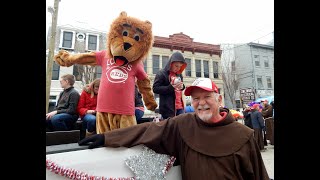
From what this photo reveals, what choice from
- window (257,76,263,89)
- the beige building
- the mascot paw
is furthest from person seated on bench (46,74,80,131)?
window (257,76,263,89)

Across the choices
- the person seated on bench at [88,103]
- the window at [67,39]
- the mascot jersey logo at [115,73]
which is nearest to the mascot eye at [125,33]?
the mascot jersey logo at [115,73]

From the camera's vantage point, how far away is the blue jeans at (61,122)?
2.90 m

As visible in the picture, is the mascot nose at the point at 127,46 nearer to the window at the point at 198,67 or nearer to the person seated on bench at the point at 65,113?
the person seated on bench at the point at 65,113

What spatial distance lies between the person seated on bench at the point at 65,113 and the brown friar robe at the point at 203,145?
1.57m

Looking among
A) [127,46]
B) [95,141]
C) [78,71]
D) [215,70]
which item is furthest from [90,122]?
[215,70]

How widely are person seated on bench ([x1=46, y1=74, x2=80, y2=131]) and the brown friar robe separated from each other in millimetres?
1566

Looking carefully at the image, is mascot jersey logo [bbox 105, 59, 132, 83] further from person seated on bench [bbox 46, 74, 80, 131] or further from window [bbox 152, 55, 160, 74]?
window [bbox 152, 55, 160, 74]

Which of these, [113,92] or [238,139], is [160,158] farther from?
[113,92]

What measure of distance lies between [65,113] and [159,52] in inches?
696

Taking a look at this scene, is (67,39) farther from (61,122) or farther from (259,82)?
(259,82)

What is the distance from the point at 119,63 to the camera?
254 centimetres
